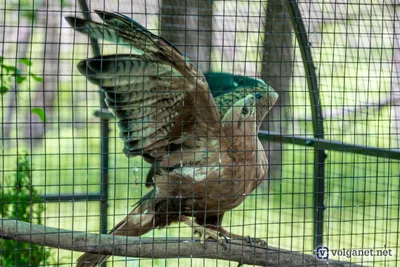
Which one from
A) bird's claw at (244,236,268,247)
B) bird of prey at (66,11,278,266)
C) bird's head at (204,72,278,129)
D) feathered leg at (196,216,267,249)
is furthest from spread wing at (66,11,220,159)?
bird's claw at (244,236,268,247)

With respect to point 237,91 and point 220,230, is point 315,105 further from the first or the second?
point 220,230

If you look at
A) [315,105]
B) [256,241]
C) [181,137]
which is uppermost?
[315,105]

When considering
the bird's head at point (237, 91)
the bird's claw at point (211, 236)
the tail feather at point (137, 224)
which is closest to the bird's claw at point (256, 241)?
the bird's claw at point (211, 236)

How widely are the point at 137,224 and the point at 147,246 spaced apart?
0.49 meters

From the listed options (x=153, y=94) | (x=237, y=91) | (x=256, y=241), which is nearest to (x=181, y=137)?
(x=153, y=94)

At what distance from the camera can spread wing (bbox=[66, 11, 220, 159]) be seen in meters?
2.70

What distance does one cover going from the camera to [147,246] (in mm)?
2586

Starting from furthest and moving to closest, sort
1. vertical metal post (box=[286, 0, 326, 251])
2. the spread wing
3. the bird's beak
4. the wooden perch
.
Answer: vertical metal post (box=[286, 0, 326, 251])
the bird's beak
the spread wing
the wooden perch

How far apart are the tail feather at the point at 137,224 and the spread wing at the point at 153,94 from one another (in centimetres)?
25

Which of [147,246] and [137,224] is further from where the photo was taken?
[137,224]

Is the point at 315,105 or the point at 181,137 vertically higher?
the point at 315,105

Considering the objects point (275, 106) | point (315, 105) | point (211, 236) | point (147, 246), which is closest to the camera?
point (147, 246)

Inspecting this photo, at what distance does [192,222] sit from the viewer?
2920mm

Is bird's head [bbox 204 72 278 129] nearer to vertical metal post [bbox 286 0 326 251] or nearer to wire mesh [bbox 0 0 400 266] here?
wire mesh [bbox 0 0 400 266]
